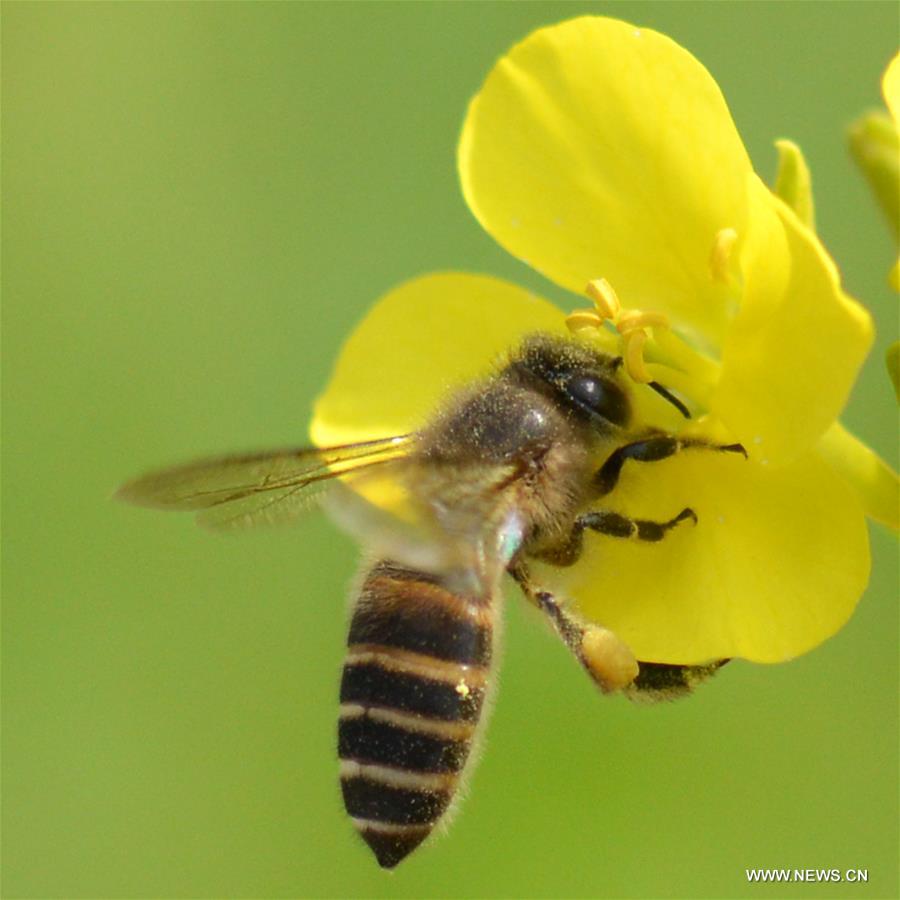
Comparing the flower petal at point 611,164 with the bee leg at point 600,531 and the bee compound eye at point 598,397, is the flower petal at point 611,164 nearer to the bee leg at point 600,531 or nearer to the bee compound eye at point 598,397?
the bee compound eye at point 598,397

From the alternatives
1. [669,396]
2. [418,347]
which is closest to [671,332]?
[669,396]

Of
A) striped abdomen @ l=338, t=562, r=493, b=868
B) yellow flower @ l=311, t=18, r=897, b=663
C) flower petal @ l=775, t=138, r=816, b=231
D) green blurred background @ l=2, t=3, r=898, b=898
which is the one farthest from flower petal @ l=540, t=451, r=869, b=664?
green blurred background @ l=2, t=3, r=898, b=898

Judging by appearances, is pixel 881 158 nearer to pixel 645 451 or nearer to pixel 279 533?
pixel 645 451

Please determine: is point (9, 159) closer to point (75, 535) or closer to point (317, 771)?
point (75, 535)

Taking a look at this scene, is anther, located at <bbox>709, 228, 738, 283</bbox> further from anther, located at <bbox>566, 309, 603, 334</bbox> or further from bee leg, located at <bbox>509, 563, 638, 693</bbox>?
bee leg, located at <bbox>509, 563, 638, 693</bbox>

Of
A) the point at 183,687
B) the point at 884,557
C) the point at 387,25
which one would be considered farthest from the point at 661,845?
the point at 387,25

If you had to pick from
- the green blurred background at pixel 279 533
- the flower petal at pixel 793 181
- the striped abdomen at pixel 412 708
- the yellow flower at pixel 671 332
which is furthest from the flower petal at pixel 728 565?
the green blurred background at pixel 279 533
